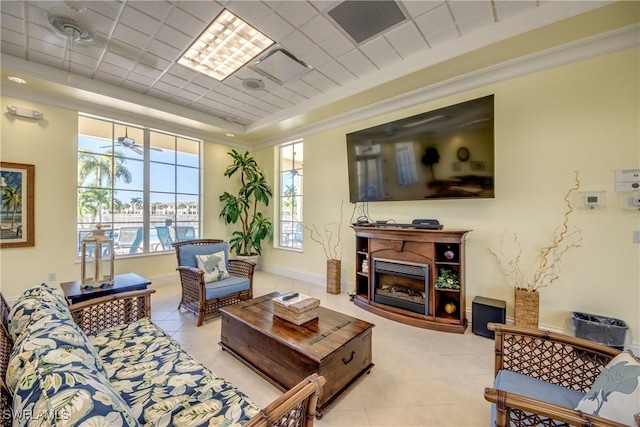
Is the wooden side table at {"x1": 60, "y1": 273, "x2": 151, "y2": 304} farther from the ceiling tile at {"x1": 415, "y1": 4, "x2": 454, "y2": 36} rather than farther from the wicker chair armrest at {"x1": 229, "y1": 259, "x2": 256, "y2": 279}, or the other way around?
the ceiling tile at {"x1": 415, "y1": 4, "x2": 454, "y2": 36}

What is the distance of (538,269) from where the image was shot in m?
2.80

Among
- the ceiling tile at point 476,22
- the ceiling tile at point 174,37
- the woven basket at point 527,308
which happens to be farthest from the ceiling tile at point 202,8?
the woven basket at point 527,308

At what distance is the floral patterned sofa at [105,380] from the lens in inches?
28.3

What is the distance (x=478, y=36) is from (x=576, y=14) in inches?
27.3

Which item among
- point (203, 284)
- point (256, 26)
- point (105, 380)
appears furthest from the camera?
point (203, 284)

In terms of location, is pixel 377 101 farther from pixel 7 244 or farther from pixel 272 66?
pixel 7 244

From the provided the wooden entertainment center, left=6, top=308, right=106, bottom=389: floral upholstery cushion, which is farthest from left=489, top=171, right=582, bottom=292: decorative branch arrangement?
left=6, top=308, right=106, bottom=389: floral upholstery cushion

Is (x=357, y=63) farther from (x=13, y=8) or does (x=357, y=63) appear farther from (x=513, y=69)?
(x=13, y=8)

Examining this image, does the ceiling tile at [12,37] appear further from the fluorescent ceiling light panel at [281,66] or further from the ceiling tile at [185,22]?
the fluorescent ceiling light panel at [281,66]

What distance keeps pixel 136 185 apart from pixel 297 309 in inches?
158

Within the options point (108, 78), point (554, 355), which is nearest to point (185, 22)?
point (108, 78)

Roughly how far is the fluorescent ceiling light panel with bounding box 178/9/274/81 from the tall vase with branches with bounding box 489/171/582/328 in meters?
3.51

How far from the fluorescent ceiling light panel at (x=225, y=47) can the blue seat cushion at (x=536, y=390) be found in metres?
3.38

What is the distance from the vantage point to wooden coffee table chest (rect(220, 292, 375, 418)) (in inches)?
69.5
